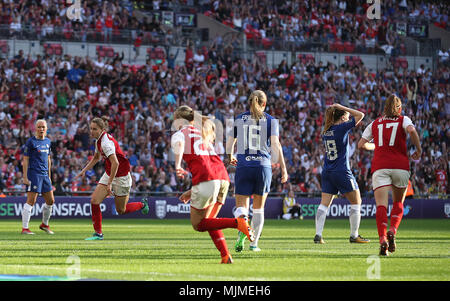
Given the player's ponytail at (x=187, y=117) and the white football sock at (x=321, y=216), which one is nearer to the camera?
the player's ponytail at (x=187, y=117)

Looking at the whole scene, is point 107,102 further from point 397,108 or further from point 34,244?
point 397,108

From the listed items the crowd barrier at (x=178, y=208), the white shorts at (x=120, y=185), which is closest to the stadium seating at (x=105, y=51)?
the crowd barrier at (x=178, y=208)

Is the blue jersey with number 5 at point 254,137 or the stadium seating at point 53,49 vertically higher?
the stadium seating at point 53,49

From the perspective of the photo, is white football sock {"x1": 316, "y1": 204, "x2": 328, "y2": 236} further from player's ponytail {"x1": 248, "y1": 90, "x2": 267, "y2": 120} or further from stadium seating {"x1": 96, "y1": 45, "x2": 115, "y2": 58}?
stadium seating {"x1": 96, "y1": 45, "x2": 115, "y2": 58}

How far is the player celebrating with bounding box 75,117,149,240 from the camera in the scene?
634 inches

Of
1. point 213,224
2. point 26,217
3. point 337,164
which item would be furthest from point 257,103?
point 26,217

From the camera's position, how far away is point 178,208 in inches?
1241

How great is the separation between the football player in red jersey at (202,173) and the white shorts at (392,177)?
2.72 m

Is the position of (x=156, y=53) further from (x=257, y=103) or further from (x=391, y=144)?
(x=391, y=144)

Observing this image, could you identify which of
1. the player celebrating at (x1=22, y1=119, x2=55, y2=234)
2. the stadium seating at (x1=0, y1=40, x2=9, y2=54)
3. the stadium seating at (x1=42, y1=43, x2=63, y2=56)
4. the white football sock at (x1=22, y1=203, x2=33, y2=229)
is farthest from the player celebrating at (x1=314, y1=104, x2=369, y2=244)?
the stadium seating at (x1=42, y1=43, x2=63, y2=56)

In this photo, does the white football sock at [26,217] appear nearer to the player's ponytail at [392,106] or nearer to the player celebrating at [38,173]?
the player celebrating at [38,173]

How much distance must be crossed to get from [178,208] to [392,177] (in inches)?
753

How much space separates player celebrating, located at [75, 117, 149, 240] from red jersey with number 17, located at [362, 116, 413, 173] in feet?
17.0

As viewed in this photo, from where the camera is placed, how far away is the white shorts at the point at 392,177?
12.9 m
